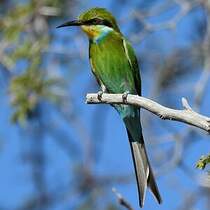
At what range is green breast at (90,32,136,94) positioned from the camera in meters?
3.19

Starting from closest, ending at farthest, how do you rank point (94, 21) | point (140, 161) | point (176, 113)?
point (176, 113) → point (140, 161) → point (94, 21)

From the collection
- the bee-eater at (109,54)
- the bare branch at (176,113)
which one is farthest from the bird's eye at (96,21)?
the bare branch at (176,113)

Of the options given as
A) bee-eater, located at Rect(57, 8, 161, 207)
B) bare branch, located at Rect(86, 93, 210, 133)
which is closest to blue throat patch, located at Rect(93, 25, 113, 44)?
bee-eater, located at Rect(57, 8, 161, 207)

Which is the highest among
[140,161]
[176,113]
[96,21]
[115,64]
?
[176,113]

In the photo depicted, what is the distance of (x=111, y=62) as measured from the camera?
323 centimetres

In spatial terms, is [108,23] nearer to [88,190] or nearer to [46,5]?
[46,5]

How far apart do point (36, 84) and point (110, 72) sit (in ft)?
3.48

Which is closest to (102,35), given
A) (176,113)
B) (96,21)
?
(96,21)

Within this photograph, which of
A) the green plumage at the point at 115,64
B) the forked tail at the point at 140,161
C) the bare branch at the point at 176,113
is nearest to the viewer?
the bare branch at the point at 176,113

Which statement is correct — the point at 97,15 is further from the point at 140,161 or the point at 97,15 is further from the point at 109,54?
the point at 140,161

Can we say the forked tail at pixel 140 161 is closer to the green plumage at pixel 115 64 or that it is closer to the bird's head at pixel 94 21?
the green plumage at pixel 115 64

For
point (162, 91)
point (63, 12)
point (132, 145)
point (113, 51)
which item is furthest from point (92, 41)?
point (63, 12)

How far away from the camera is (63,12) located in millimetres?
4875

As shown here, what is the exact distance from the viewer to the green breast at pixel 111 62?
3.19 m
